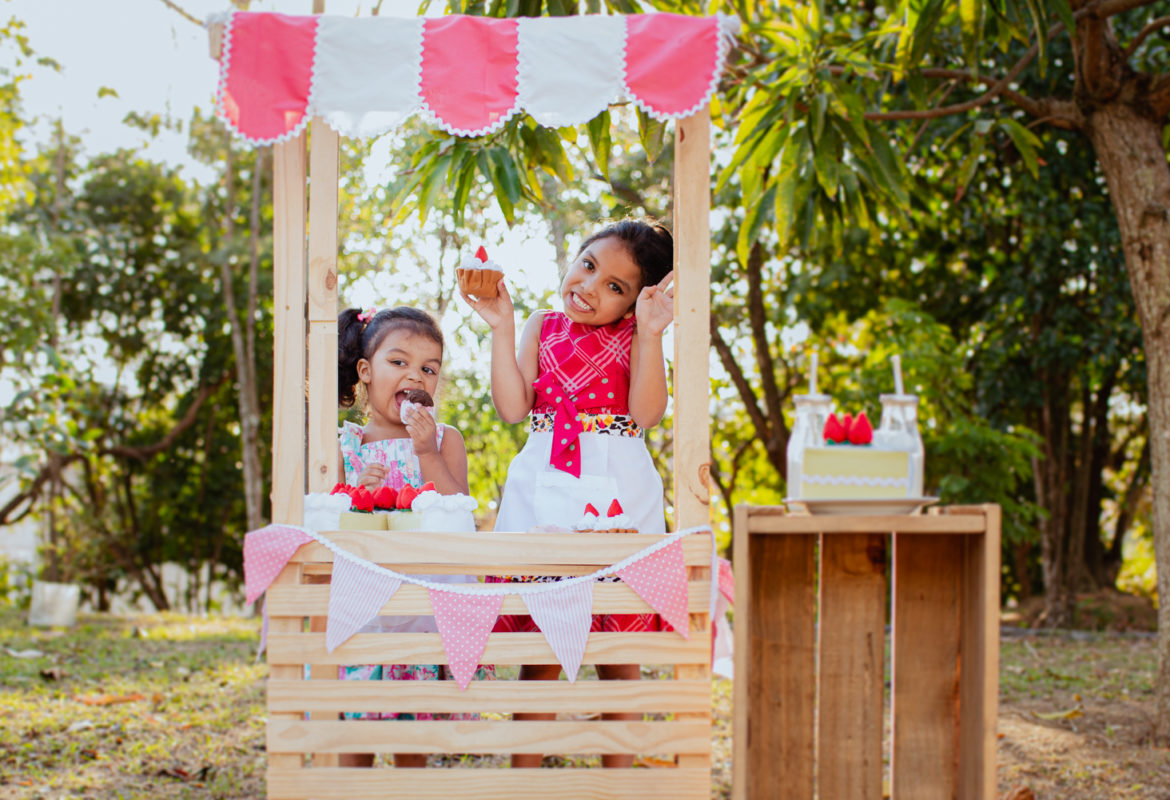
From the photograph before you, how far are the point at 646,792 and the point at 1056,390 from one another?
23.2 feet

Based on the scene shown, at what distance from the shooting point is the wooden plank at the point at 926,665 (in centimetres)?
198

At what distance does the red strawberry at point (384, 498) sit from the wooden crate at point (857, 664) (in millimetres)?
857

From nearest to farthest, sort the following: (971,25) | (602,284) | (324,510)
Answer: (324,510)
(602,284)
(971,25)

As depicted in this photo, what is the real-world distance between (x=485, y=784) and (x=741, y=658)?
69 centimetres

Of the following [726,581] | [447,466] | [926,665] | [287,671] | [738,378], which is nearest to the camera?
[926,665]

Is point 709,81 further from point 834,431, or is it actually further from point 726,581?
point 726,581

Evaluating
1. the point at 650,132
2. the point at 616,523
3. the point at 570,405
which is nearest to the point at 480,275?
the point at 570,405

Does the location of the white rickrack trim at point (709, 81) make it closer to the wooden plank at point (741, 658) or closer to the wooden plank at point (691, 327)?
the wooden plank at point (691, 327)

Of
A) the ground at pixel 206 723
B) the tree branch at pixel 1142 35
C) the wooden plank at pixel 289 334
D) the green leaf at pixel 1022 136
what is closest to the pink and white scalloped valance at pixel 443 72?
the wooden plank at pixel 289 334

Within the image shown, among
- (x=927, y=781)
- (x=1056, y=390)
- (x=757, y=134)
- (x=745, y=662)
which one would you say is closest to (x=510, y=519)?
(x=745, y=662)

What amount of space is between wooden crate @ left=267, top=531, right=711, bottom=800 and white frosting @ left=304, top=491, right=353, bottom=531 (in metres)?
0.12

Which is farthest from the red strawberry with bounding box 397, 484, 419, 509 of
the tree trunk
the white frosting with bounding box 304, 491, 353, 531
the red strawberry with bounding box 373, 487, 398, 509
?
the tree trunk

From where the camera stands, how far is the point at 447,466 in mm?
2730

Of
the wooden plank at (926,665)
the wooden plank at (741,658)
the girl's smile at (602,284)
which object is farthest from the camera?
the girl's smile at (602,284)
